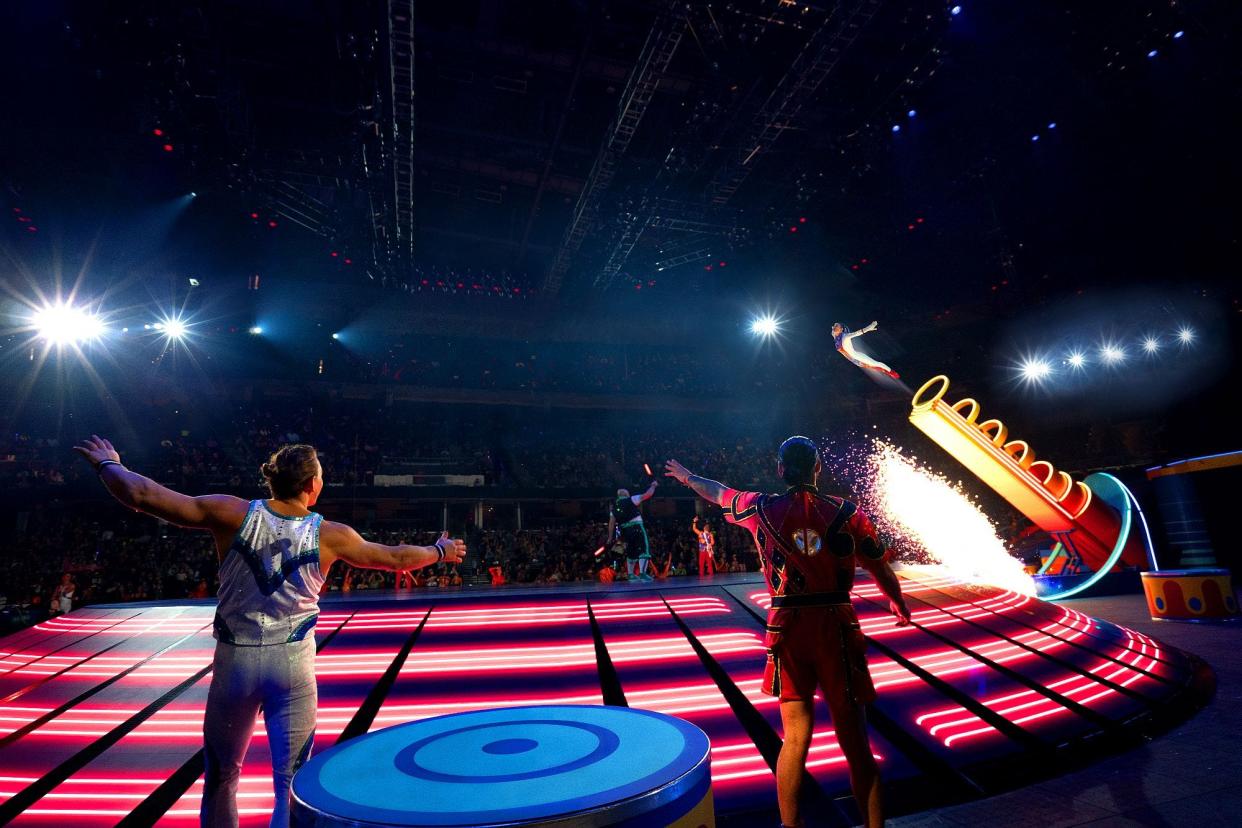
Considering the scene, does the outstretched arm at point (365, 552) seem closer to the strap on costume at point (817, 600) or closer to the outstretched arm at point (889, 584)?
the strap on costume at point (817, 600)

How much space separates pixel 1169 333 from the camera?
690 inches

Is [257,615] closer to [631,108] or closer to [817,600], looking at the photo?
[817,600]

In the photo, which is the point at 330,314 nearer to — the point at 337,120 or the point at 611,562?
the point at 337,120

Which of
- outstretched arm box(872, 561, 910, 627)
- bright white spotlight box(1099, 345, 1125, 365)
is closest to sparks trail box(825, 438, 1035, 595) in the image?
bright white spotlight box(1099, 345, 1125, 365)

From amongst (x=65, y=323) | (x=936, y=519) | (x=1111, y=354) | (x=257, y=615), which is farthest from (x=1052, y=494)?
(x=65, y=323)

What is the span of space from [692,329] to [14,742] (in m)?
22.2

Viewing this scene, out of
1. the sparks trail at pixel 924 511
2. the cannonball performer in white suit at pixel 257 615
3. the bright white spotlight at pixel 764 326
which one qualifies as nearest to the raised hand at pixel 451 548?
the cannonball performer in white suit at pixel 257 615

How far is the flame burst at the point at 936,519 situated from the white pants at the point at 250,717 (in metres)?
7.28

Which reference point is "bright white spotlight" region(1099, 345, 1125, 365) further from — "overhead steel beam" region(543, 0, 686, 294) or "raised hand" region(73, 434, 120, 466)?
"raised hand" region(73, 434, 120, 466)

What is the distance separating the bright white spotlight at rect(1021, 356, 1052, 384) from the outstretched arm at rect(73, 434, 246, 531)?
24808mm

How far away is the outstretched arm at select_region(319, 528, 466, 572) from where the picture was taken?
228 centimetres

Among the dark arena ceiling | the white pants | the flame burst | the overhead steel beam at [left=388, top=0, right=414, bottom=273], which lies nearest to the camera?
the white pants

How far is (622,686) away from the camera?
4039mm

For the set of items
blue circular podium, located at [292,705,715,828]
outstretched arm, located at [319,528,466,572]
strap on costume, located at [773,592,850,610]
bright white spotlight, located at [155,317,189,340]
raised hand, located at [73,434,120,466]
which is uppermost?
bright white spotlight, located at [155,317,189,340]
